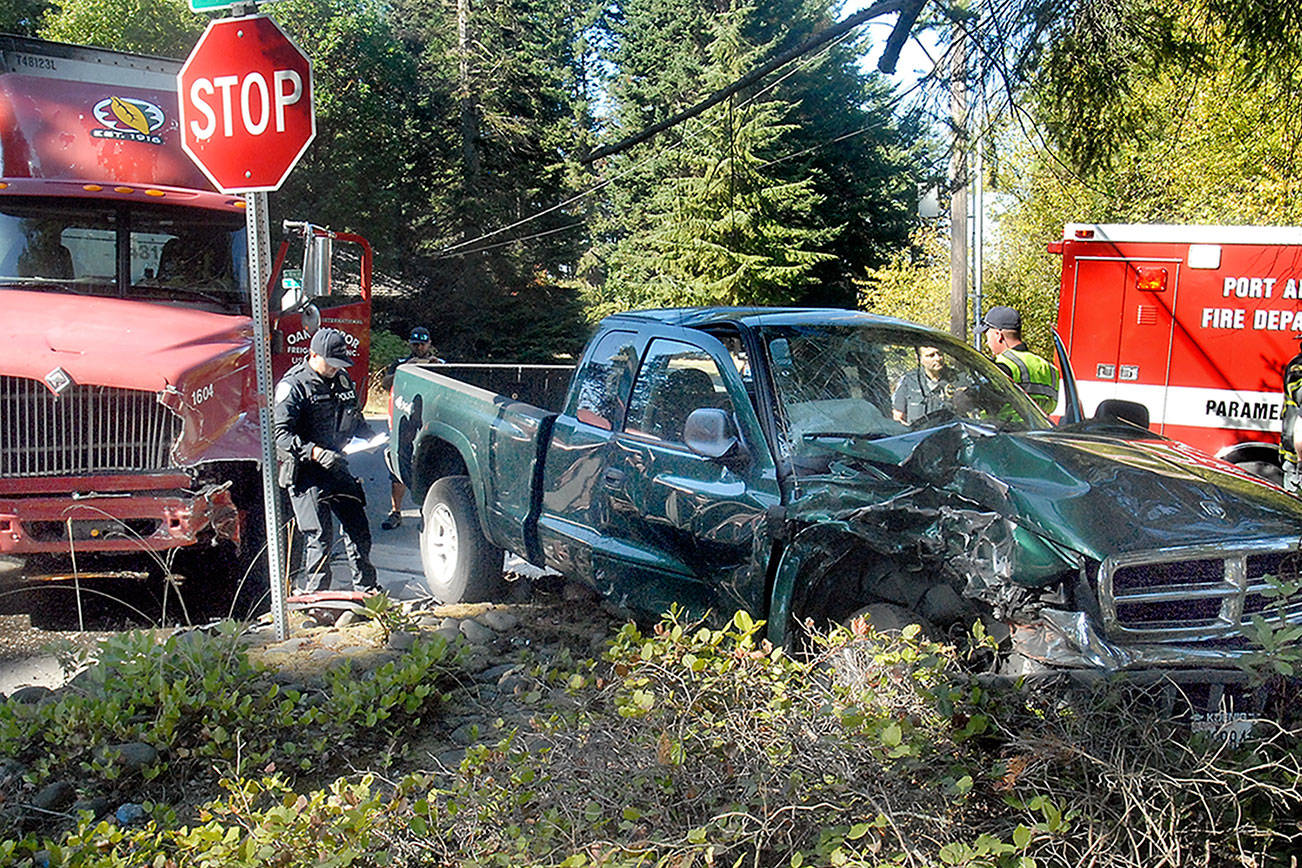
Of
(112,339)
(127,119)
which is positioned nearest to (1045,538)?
(112,339)

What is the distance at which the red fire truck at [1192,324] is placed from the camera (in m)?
8.83

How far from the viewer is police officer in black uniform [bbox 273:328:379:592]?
6730mm

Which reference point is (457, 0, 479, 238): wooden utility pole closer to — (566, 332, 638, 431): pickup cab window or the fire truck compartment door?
the fire truck compartment door

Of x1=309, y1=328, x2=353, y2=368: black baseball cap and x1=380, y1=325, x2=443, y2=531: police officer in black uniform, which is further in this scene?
x1=380, y1=325, x2=443, y2=531: police officer in black uniform

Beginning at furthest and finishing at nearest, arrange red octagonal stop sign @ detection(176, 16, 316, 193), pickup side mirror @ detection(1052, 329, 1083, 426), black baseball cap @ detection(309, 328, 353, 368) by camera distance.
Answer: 1. black baseball cap @ detection(309, 328, 353, 368)
2. pickup side mirror @ detection(1052, 329, 1083, 426)
3. red octagonal stop sign @ detection(176, 16, 316, 193)

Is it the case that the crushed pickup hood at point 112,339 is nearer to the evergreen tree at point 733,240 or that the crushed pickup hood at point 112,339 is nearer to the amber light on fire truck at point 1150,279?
the amber light on fire truck at point 1150,279

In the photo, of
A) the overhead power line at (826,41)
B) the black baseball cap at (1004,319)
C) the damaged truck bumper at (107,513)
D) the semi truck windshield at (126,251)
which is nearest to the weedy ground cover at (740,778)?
the overhead power line at (826,41)

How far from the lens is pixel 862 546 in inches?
153

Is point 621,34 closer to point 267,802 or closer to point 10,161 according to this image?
point 10,161

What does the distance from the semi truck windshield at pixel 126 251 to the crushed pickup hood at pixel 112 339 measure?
274 millimetres

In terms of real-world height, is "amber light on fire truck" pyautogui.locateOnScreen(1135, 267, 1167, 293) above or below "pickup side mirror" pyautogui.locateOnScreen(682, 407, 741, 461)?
above

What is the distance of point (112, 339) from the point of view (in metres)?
6.49

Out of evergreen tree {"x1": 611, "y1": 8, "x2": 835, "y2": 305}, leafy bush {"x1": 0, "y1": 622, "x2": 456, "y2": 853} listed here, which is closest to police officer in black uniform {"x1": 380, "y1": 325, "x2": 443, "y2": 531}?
leafy bush {"x1": 0, "y1": 622, "x2": 456, "y2": 853}

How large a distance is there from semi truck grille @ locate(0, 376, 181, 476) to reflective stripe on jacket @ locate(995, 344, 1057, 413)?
16.7 ft
